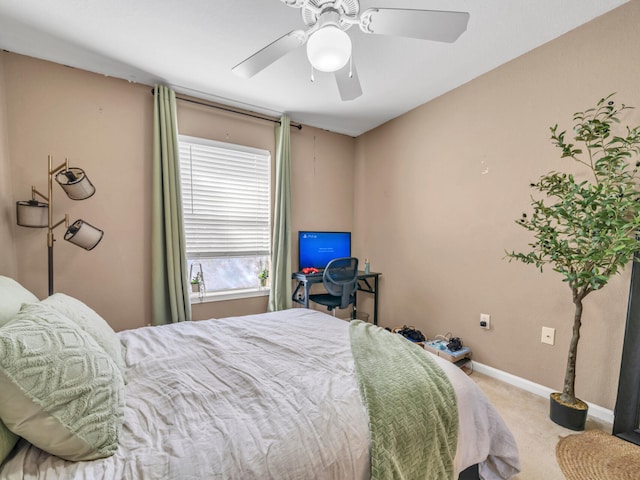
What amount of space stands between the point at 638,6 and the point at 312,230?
120 inches

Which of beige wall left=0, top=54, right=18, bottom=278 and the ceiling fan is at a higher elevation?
the ceiling fan

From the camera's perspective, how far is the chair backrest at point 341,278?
9.69ft

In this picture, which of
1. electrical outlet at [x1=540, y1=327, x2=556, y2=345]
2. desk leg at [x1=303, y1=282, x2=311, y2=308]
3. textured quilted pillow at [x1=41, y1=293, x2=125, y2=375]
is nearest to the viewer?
textured quilted pillow at [x1=41, y1=293, x2=125, y2=375]

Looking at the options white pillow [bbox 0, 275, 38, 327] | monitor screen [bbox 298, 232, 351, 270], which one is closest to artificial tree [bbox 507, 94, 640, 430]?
monitor screen [bbox 298, 232, 351, 270]

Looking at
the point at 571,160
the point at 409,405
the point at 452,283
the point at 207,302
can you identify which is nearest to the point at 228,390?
the point at 409,405

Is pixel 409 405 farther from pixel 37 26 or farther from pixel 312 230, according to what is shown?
pixel 37 26

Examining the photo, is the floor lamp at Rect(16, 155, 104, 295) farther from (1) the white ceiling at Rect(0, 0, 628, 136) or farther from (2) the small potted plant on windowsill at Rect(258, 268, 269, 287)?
(2) the small potted plant on windowsill at Rect(258, 268, 269, 287)

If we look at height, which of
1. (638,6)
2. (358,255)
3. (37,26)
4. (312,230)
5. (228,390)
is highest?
(638,6)

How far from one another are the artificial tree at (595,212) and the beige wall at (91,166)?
9.65 feet

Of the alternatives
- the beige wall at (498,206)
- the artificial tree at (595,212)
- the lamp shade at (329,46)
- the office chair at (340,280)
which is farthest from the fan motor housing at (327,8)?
the office chair at (340,280)

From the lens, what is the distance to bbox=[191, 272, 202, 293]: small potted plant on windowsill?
9.44 ft

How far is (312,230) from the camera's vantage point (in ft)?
11.7

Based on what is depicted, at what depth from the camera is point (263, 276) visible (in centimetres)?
326

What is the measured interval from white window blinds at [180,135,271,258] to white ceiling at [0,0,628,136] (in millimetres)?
582
